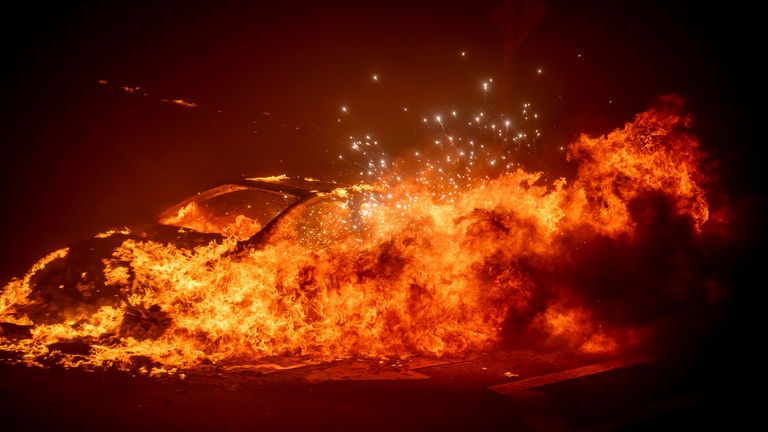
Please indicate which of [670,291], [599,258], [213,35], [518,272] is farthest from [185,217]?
[670,291]

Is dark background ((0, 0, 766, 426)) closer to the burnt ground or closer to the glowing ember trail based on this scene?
the glowing ember trail

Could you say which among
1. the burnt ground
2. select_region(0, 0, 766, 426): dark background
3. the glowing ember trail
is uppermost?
select_region(0, 0, 766, 426): dark background

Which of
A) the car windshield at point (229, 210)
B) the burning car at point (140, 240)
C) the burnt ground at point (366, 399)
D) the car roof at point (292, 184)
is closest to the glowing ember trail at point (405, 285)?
the burning car at point (140, 240)

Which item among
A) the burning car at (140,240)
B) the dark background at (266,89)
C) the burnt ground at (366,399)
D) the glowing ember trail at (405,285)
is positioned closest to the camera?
the burnt ground at (366,399)

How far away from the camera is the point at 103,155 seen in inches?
411

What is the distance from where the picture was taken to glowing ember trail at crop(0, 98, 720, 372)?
6.02 meters

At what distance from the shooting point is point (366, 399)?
14.9 feet

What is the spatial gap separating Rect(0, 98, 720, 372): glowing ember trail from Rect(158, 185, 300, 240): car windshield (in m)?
2.26

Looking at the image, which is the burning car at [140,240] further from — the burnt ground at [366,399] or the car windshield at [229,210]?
the burnt ground at [366,399]

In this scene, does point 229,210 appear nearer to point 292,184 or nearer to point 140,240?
point 292,184

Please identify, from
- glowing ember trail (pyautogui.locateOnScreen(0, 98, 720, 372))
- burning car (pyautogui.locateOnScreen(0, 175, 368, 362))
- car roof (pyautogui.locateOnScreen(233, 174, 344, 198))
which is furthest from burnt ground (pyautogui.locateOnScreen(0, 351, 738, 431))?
Answer: car roof (pyautogui.locateOnScreen(233, 174, 344, 198))

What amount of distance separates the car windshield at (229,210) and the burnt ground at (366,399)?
509 centimetres

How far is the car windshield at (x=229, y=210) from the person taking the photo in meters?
9.82

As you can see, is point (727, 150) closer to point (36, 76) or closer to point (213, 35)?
point (213, 35)
